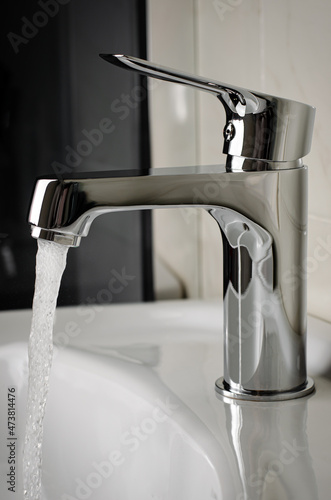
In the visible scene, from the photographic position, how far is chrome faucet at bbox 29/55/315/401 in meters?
0.38

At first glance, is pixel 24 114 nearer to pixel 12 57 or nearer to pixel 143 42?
pixel 12 57

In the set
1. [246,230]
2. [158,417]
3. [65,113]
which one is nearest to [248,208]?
[246,230]

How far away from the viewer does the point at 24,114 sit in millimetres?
756

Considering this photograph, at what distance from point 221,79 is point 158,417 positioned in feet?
1.27

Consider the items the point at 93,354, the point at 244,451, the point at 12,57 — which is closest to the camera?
the point at 244,451

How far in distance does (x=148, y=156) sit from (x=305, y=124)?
1.46ft

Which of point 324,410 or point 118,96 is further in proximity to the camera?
point 118,96

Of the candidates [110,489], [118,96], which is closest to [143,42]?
[118,96]

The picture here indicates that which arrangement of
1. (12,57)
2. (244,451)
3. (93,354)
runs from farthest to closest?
(12,57)
(93,354)
(244,451)

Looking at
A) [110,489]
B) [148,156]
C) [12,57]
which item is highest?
[12,57]
